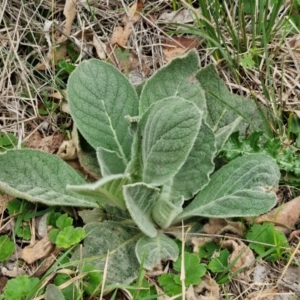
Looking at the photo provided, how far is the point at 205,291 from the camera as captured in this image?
1883 mm

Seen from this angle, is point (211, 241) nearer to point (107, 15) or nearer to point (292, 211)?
point (292, 211)

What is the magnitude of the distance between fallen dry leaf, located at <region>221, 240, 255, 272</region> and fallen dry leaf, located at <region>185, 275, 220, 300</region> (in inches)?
3.5

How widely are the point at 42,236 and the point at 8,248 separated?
0.12 meters

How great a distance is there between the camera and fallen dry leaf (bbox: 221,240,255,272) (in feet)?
6.29

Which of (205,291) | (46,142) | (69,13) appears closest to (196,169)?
(205,291)

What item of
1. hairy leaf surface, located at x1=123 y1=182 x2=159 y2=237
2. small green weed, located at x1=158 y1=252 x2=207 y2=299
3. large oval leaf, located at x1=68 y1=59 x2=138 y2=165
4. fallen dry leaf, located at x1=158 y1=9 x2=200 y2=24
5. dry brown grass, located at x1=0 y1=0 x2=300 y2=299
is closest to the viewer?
hairy leaf surface, located at x1=123 y1=182 x2=159 y2=237

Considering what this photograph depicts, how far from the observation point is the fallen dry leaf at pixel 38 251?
1.95 metres

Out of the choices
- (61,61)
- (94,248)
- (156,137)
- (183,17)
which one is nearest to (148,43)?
(183,17)

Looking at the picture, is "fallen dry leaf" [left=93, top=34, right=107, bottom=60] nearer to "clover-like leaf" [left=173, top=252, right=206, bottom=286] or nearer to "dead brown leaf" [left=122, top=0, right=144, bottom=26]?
"dead brown leaf" [left=122, top=0, right=144, bottom=26]

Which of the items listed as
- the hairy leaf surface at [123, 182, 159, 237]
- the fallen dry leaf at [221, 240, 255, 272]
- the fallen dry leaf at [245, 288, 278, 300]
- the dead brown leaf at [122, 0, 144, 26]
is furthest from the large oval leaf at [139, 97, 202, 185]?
the dead brown leaf at [122, 0, 144, 26]

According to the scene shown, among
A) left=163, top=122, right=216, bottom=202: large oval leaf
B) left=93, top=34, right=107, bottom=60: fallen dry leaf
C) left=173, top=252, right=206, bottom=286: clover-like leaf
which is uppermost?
left=93, top=34, right=107, bottom=60: fallen dry leaf

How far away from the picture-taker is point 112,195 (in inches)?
72.4

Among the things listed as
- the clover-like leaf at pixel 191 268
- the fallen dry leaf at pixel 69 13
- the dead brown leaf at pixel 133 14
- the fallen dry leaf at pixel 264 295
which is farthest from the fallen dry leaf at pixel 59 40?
the fallen dry leaf at pixel 264 295

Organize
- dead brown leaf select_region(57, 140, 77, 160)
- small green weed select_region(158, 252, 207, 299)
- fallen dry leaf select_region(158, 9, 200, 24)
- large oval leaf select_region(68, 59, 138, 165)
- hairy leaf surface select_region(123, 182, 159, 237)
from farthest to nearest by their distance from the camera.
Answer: fallen dry leaf select_region(158, 9, 200, 24) → dead brown leaf select_region(57, 140, 77, 160) → large oval leaf select_region(68, 59, 138, 165) → small green weed select_region(158, 252, 207, 299) → hairy leaf surface select_region(123, 182, 159, 237)
